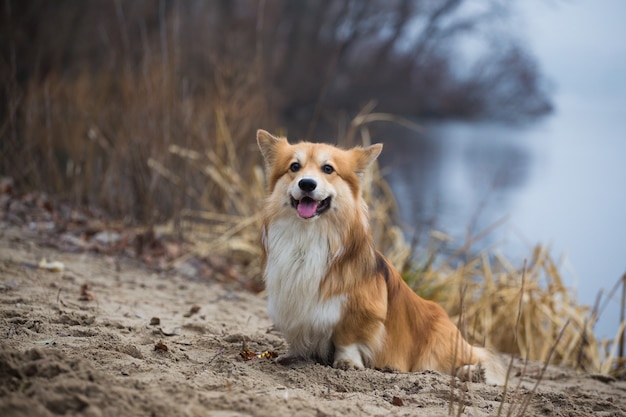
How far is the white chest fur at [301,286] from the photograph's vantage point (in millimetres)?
3779

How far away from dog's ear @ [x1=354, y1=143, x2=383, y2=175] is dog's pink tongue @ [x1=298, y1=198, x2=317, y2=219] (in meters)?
0.49

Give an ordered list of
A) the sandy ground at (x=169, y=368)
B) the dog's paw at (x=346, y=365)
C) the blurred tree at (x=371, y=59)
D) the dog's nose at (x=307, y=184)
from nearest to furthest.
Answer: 1. the sandy ground at (x=169, y=368)
2. the dog's nose at (x=307, y=184)
3. the dog's paw at (x=346, y=365)
4. the blurred tree at (x=371, y=59)

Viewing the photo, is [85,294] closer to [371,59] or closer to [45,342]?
[45,342]

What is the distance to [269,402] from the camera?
2855 mm

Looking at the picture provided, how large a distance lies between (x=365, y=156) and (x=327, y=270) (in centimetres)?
77

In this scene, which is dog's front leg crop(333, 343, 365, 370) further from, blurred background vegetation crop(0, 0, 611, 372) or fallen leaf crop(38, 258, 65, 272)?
fallen leaf crop(38, 258, 65, 272)

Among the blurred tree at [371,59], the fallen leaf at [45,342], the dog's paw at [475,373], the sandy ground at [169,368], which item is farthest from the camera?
the blurred tree at [371,59]

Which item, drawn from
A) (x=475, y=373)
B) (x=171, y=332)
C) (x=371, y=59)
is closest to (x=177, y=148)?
(x=171, y=332)

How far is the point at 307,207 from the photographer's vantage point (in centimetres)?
374

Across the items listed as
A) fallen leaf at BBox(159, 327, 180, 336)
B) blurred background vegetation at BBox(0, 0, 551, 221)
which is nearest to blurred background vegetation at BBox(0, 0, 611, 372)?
blurred background vegetation at BBox(0, 0, 551, 221)

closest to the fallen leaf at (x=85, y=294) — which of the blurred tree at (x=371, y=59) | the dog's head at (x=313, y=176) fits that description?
the dog's head at (x=313, y=176)

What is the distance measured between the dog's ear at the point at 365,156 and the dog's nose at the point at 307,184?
0.52 metres

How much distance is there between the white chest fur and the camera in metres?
3.78

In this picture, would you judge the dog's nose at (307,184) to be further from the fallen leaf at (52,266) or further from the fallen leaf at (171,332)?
the fallen leaf at (52,266)
